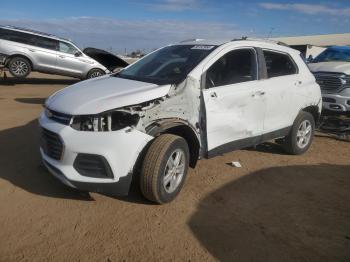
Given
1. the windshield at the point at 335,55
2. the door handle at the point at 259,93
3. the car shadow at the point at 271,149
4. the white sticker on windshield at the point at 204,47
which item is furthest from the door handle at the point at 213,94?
the windshield at the point at 335,55

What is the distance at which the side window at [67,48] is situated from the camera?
15.7 meters

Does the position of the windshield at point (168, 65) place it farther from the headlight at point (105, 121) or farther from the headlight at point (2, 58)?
the headlight at point (2, 58)

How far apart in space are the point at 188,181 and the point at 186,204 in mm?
736

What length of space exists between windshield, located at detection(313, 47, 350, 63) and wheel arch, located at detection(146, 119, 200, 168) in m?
7.23

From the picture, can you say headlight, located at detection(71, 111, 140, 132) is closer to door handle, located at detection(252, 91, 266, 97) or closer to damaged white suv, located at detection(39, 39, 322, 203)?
damaged white suv, located at detection(39, 39, 322, 203)

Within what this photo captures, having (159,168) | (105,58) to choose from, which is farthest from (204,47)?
(105,58)

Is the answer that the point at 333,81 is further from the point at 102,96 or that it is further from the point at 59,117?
the point at 59,117

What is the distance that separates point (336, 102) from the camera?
899 centimetres

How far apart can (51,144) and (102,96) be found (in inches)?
29.1

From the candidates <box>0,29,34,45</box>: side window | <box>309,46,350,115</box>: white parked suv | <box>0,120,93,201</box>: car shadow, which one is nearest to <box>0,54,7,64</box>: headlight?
<box>0,29,34,45</box>: side window

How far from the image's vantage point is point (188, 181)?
532cm

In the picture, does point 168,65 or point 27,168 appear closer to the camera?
point 168,65

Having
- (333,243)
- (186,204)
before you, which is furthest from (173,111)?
(333,243)

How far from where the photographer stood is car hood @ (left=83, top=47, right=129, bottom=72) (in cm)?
1697
